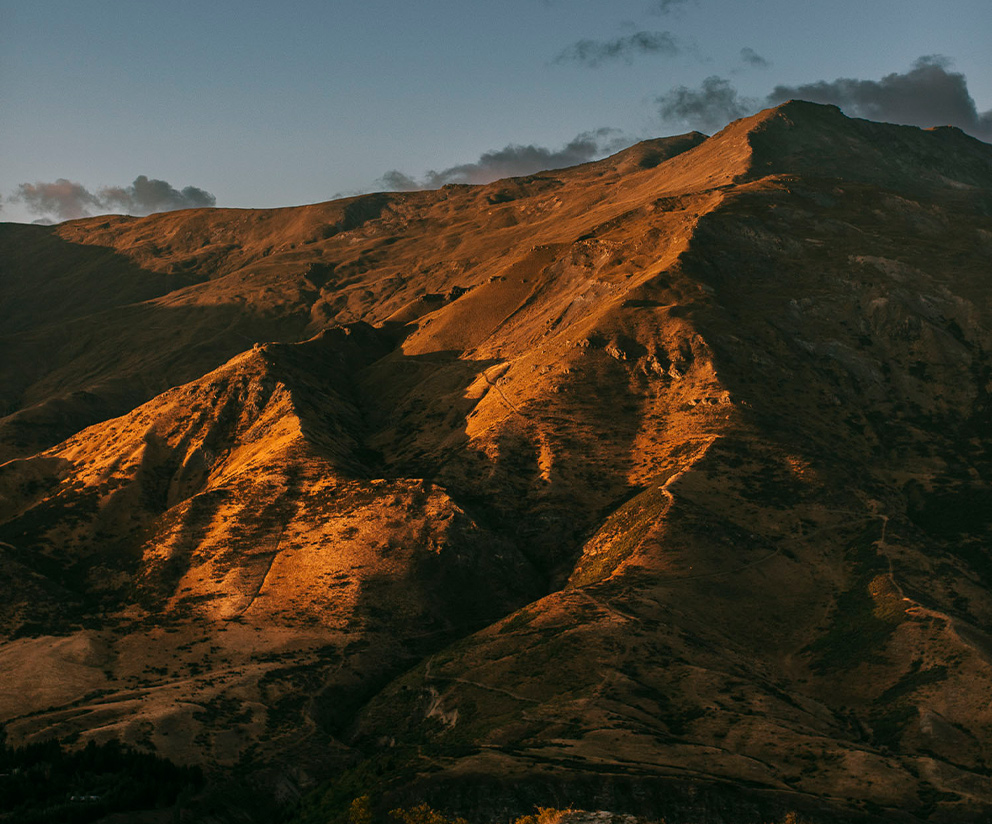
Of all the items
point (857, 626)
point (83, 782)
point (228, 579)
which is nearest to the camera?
point (83, 782)

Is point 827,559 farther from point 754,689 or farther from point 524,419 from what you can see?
point 524,419

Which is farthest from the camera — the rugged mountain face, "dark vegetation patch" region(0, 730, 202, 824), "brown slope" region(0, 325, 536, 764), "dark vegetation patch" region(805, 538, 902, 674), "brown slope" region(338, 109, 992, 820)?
"dark vegetation patch" region(805, 538, 902, 674)

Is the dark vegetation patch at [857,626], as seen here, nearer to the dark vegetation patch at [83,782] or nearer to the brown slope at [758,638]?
the brown slope at [758,638]

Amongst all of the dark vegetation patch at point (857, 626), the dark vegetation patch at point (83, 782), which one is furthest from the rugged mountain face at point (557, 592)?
the dark vegetation patch at point (83, 782)

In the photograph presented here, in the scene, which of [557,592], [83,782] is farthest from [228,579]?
[83,782]

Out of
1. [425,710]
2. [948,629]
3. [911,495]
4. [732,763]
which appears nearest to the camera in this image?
[732,763]

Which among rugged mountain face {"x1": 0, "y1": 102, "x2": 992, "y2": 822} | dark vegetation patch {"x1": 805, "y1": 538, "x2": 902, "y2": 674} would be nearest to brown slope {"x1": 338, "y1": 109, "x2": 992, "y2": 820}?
dark vegetation patch {"x1": 805, "y1": 538, "x2": 902, "y2": 674}

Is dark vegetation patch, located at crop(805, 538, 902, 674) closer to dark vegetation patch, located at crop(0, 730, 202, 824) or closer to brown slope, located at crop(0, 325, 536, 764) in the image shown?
brown slope, located at crop(0, 325, 536, 764)

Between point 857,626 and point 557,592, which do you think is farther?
point 557,592

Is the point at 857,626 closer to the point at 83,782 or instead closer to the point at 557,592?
the point at 557,592

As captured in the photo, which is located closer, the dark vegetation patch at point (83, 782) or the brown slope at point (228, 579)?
the dark vegetation patch at point (83, 782)

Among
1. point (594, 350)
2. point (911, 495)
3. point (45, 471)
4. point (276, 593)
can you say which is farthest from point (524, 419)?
point (45, 471)

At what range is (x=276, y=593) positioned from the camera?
143125 millimetres

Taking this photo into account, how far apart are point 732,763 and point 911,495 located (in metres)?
95.6
